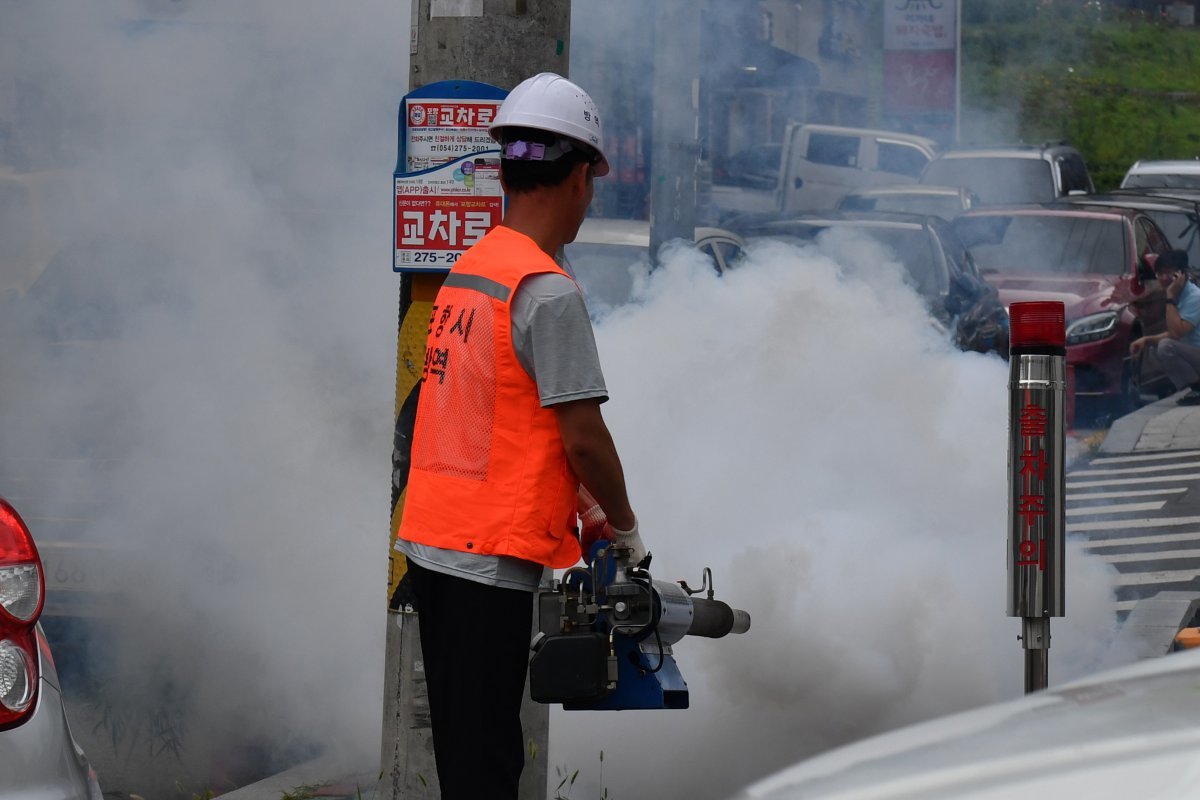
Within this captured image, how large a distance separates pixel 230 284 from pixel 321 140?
61 cm

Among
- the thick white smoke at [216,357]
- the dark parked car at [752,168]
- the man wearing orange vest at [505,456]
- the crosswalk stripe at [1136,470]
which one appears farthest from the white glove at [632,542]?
the dark parked car at [752,168]

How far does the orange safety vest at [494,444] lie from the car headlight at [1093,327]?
8447 millimetres

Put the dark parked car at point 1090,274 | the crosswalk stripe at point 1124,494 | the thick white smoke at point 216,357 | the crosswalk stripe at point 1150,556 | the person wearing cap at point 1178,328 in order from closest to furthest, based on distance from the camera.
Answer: the thick white smoke at point 216,357, the crosswalk stripe at point 1150,556, the crosswalk stripe at point 1124,494, the dark parked car at point 1090,274, the person wearing cap at point 1178,328

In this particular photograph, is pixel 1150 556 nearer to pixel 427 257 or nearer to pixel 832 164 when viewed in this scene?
pixel 427 257

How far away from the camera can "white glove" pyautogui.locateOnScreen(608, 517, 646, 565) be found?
2.88 metres

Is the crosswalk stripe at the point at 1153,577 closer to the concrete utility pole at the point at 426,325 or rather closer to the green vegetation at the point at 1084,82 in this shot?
the concrete utility pole at the point at 426,325

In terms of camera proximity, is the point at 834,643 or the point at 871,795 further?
the point at 834,643

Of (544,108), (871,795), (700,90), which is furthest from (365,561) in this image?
(700,90)

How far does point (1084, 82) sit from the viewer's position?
19.7 metres

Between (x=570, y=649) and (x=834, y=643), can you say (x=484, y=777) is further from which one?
(x=834, y=643)

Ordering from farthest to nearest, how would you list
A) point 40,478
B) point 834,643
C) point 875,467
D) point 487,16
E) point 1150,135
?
point 1150,135 → point 40,478 → point 875,467 → point 834,643 → point 487,16

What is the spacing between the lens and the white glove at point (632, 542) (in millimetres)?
2879

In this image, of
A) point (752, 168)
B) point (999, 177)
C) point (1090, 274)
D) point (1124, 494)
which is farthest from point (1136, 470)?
point (999, 177)

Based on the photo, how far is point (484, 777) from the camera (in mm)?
2824
